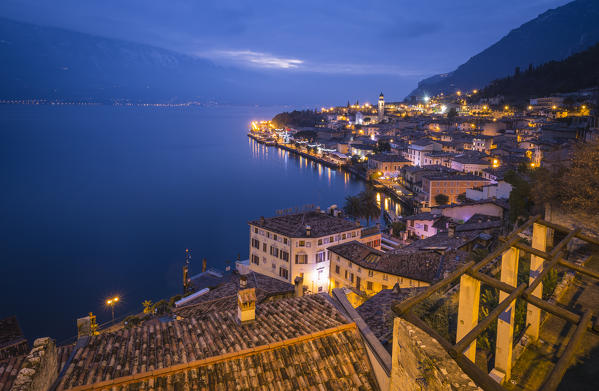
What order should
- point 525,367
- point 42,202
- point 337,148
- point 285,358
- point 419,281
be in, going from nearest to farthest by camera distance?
point 525,367 < point 285,358 < point 419,281 < point 42,202 < point 337,148

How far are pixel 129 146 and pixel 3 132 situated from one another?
123 ft

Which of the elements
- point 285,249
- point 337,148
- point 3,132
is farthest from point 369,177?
point 3,132

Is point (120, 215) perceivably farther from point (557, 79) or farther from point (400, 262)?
point (557, 79)

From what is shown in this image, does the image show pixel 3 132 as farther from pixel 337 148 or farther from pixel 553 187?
pixel 553 187

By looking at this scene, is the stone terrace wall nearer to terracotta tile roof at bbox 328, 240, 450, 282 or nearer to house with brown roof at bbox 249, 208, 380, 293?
terracotta tile roof at bbox 328, 240, 450, 282

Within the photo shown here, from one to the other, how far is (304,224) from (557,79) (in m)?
62.9

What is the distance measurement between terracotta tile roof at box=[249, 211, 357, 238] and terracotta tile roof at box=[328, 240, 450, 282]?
6.64ft

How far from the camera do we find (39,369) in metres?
3.32

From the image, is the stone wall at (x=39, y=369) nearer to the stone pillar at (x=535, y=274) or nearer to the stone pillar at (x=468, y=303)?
the stone pillar at (x=468, y=303)

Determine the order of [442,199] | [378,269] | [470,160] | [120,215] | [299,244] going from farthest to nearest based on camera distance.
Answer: [470,160], [120,215], [442,199], [299,244], [378,269]

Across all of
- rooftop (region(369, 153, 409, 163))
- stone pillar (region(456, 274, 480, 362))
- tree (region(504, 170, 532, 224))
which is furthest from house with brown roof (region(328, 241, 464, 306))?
rooftop (region(369, 153, 409, 163))

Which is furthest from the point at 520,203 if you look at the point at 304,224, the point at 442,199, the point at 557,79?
the point at 557,79

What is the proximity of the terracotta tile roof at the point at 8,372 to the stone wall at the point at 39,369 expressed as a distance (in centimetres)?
55

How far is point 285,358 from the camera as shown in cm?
409
